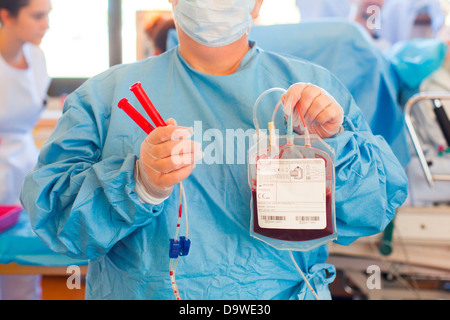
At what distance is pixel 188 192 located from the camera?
795 mm

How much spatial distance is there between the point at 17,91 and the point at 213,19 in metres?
1.39

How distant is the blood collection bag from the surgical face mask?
0.25 meters

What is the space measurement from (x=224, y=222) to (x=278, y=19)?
2.09 metres

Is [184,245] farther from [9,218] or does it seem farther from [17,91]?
[17,91]

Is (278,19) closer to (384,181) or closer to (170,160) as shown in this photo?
(384,181)

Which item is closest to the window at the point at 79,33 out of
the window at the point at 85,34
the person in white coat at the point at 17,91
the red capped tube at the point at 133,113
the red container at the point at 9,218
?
the window at the point at 85,34

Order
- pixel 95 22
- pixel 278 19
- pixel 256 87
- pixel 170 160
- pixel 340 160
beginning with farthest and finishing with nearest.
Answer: pixel 278 19 < pixel 95 22 < pixel 256 87 < pixel 340 160 < pixel 170 160

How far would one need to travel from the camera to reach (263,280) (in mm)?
802

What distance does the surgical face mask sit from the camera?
78cm

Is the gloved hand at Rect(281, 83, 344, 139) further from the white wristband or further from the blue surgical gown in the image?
the white wristband

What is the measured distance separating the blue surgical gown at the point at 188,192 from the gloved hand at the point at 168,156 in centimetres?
5

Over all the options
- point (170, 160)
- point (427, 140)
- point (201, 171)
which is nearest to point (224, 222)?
point (201, 171)

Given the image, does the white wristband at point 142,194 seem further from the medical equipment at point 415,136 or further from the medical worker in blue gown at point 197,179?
the medical equipment at point 415,136

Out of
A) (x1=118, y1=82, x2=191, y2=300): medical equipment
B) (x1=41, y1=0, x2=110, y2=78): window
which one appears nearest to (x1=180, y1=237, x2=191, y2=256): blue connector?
(x1=118, y1=82, x2=191, y2=300): medical equipment
